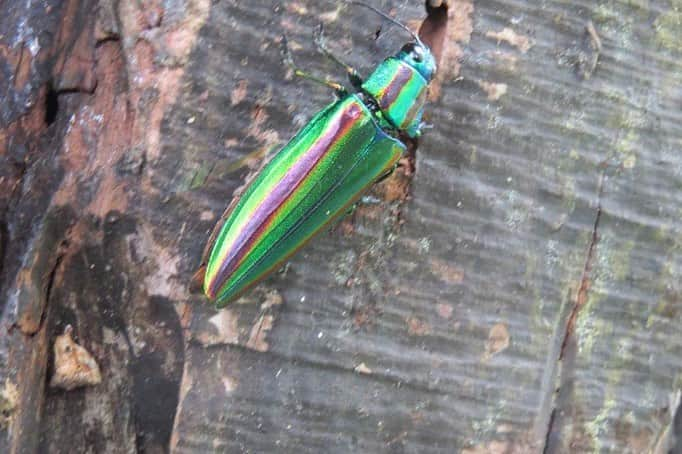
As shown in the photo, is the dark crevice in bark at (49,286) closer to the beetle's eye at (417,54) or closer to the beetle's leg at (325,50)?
the beetle's leg at (325,50)

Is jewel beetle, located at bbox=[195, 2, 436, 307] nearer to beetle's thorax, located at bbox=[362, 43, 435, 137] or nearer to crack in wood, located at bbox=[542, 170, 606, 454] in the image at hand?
beetle's thorax, located at bbox=[362, 43, 435, 137]

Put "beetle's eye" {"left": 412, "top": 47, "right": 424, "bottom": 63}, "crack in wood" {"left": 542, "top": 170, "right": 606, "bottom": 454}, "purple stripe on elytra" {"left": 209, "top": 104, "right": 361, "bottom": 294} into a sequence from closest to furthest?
"purple stripe on elytra" {"left": 209, "top": 104, "right": 361, "bottom": 294} → "beetle's eye" {"left": 412, "top": 47, "right": 424, "bottom": 63} → "crack in wood" {"left": 542, "top": 170, "right": 606, "bottom": 454}

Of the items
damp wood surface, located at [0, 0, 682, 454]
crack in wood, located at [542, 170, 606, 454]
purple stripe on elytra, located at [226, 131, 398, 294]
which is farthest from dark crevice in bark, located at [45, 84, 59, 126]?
→ crack in wood, located at [542, 170, 606, 454]

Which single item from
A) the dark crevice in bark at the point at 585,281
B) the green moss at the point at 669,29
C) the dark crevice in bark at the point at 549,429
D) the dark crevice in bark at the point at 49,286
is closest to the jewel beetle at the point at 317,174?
the dark crevice in bark at the point at 49,286

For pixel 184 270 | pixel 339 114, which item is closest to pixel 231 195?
pixel 184 270

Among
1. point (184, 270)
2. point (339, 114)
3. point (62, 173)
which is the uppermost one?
point (339, 114)

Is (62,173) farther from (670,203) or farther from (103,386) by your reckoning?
(670,203)

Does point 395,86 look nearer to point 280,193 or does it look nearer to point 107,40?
point 280,193
